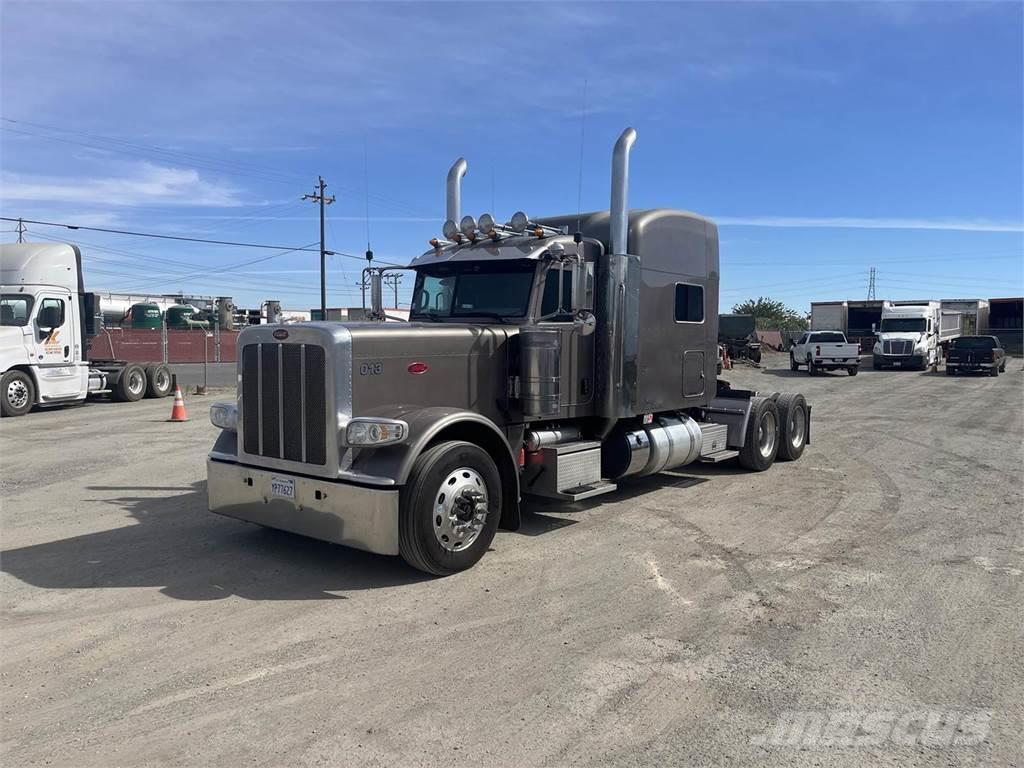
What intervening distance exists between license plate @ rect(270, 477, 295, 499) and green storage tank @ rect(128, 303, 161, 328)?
140 feet

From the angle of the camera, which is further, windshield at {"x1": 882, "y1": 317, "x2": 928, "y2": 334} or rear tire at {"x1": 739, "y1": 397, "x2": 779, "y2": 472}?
windshield at {"x1": 882, "y1": 317, "x2": 928, "y2": 334}

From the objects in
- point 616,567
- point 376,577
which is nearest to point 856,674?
point 616,567

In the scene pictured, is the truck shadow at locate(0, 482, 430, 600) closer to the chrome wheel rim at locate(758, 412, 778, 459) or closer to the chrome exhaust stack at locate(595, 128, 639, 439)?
the chrome exhaust stack at locate(595, 128, 639, 439)

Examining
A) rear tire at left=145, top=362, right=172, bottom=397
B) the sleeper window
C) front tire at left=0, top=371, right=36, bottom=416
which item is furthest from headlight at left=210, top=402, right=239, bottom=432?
rear tire at left=145, top=362, right=172, bottom=397

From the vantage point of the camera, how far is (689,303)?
858cm

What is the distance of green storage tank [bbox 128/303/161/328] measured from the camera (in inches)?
1731

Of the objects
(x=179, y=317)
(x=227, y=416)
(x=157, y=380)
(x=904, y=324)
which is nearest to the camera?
(x=227, y=416)

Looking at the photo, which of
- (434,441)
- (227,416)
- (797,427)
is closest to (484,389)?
(434,441)

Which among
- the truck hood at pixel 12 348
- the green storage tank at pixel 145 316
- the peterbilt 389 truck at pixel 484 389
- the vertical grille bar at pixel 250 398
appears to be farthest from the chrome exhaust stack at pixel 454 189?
the green storage tank at pixel 145 316

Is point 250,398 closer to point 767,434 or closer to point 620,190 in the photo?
point 620,190

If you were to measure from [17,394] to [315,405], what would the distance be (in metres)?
13.5

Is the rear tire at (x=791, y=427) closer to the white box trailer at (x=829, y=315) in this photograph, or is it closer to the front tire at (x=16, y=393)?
the front tire at (x=16, y=393)

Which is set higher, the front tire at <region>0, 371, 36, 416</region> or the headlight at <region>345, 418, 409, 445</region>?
the headlight at <region>345, 418, 409, 445</region>

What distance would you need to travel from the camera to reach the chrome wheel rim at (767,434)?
1013cm
